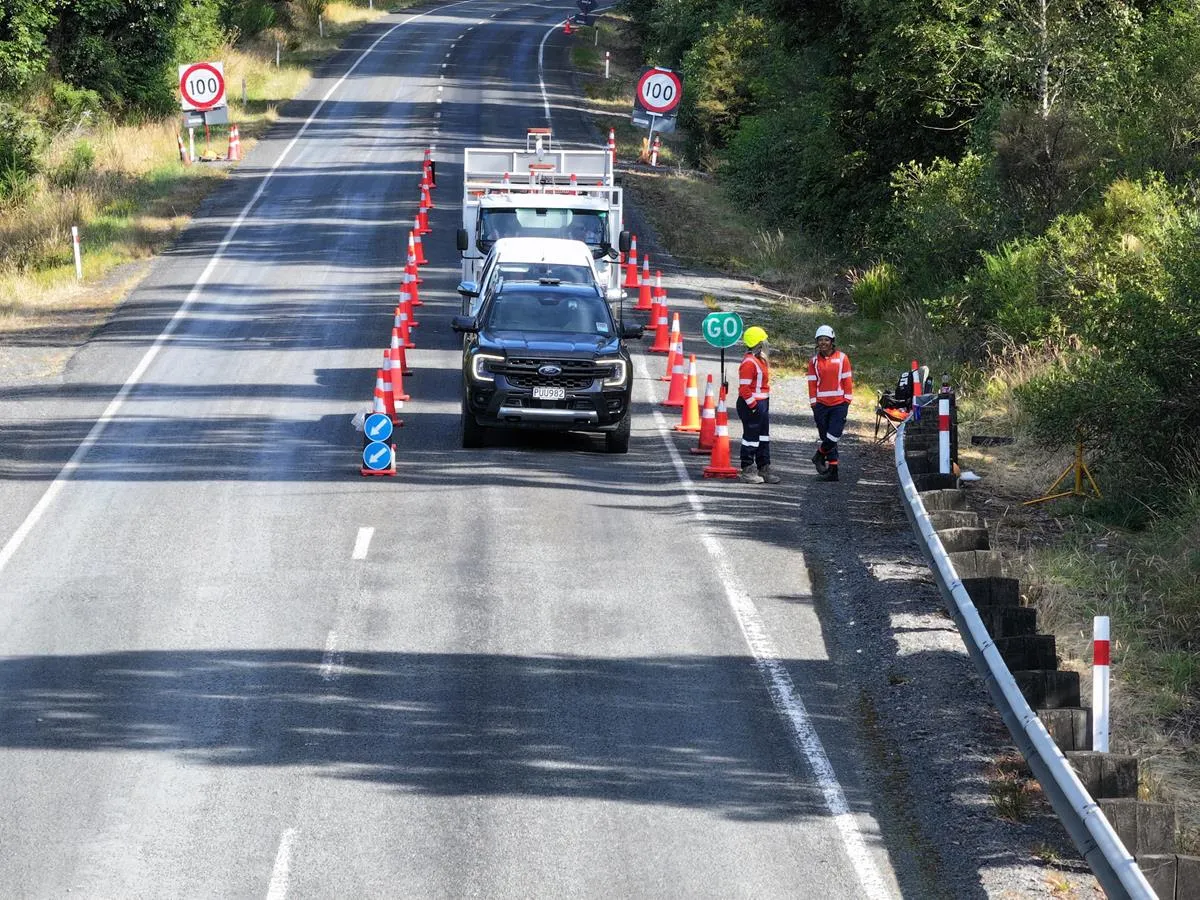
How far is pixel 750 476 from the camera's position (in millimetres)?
17984

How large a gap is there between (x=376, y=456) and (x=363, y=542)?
2.65 meters

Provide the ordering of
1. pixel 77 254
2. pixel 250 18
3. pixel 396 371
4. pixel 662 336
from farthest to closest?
pixel 250 18 → pixel 77 254 → pixel 662 336 → pixel 396 371

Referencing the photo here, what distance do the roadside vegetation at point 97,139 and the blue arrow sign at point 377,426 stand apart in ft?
35.3

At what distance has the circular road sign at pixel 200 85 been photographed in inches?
1620

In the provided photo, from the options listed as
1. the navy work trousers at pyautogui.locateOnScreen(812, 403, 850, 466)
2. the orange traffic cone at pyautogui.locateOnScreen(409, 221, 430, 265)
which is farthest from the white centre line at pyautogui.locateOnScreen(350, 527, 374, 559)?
the orange traffic cone at pyautogui.locateOnScreen(409, 221, 430, 265)

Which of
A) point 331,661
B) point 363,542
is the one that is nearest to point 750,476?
point 363,542

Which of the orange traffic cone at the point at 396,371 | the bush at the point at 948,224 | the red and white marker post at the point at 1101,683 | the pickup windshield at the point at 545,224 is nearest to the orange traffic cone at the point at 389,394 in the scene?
the orange traffic cone at the point at 396,371

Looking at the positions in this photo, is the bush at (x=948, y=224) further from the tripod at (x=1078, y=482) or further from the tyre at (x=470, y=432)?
the tyre at (x=470, y=432)

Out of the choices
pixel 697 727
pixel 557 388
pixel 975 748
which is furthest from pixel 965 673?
pixel 557 388

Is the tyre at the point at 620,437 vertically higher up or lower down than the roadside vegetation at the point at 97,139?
lower down

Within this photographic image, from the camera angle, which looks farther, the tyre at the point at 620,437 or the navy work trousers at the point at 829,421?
the tyre at the point at 620,437

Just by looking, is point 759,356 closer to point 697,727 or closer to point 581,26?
point 697,727

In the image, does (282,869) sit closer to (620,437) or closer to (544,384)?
(544,384)

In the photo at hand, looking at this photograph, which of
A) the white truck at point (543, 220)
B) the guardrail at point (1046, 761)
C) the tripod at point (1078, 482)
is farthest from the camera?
the white truck at point (543, 220)
